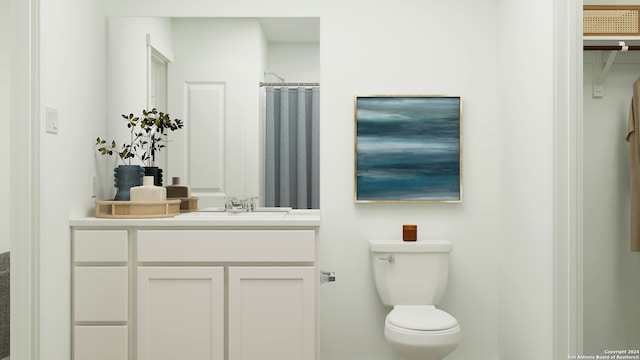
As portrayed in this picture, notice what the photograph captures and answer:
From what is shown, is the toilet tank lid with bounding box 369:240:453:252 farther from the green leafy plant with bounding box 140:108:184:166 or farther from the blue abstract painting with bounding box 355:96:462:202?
the green leafy plant with bounding box 140:108:184:166

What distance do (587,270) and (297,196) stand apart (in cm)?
164

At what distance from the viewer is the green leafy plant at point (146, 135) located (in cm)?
275

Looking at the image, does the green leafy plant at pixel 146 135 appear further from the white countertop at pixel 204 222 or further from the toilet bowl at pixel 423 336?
the toilet bowl at pixel 423 336

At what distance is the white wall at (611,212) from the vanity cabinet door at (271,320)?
1602 millimetres

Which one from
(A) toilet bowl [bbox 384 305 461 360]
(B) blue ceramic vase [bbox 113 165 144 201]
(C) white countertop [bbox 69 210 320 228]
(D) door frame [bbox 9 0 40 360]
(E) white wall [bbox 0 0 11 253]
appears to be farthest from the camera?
(E) white wall [bbox 0 0 11 253]

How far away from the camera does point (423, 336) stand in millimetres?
2230

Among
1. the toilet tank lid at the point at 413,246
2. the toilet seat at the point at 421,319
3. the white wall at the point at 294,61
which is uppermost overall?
the white wall at the point at 294,61

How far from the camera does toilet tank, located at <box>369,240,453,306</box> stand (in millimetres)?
2617

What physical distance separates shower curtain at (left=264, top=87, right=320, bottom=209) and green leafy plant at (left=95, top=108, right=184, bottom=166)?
1.71ft

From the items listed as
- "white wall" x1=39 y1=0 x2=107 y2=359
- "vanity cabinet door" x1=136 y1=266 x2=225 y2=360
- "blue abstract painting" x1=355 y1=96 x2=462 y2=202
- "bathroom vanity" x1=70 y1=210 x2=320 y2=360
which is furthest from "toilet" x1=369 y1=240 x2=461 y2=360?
"white wall" x1=39 y1=0 x2=107 y2=359

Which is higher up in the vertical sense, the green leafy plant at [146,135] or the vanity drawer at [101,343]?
the green leafy plant at [146,135]

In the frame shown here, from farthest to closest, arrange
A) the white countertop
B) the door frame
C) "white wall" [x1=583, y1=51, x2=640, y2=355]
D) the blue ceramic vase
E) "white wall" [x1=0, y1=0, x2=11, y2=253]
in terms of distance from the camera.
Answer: "white wall" [x1=0, y1=0, x2=11, y2=253] < "white wall" [x1=583, y1=51, x2=640, y2=355] < the blue ceramic vase < the white countertop < the door frame

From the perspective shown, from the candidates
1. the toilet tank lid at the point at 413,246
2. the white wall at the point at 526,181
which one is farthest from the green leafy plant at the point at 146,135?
the white wall at the point at 526,181

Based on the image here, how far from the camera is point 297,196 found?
2.79 meters
